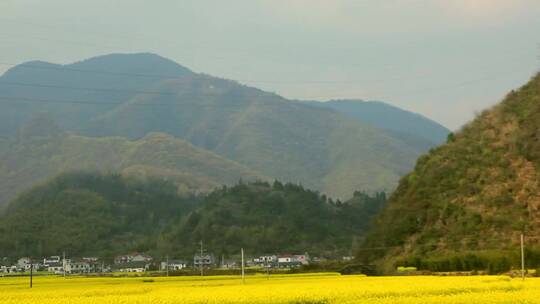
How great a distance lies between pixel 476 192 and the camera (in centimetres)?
10712

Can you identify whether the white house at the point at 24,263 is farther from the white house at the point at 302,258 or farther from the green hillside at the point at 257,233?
the white house at the point at 302,258

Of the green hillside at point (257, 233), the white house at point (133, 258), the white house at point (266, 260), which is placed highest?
the green hillside at point (257, 233)

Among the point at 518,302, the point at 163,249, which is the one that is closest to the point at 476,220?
the point at 518,302

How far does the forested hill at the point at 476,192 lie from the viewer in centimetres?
9688

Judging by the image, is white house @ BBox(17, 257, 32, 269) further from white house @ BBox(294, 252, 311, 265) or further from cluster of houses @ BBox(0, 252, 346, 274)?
white house @ BBox(294, 252, 311, 265)

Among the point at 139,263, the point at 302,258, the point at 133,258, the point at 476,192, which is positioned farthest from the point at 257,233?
the point at 476,192

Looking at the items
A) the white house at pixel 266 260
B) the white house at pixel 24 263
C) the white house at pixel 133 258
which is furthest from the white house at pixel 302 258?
the white house at pixel 24 263

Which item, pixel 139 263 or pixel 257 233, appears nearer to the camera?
pixel 139 263

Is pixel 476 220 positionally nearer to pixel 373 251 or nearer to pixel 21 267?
pixel 373 251

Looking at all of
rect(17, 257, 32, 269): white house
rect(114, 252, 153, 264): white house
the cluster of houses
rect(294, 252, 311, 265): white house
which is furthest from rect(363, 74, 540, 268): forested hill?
rect(17, 257, 32, 269): white house

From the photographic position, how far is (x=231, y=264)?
542 ft

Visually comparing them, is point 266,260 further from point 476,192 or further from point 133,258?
point 476,192

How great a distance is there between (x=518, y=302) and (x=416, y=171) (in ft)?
305

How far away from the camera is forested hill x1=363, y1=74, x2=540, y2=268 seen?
9688 cm
